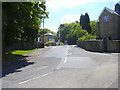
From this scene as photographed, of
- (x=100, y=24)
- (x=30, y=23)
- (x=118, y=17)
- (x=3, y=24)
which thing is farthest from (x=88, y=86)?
(x=100, y=24)

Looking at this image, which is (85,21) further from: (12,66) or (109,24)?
(12,66)

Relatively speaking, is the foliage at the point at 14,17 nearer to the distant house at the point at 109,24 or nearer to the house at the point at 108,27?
the house at the point at 108,27

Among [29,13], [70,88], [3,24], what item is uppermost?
[29,13]

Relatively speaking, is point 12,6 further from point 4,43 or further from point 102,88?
point 102,88

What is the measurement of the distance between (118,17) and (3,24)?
2960 centimetres

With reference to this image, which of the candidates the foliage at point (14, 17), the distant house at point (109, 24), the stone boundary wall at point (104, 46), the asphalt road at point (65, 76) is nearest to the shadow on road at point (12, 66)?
the asphalt road at point (65, 76)

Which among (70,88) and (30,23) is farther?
(30,23)

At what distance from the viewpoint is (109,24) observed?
4222 centimetres

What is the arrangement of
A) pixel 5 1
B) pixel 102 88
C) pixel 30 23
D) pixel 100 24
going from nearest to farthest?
pixel 102 88, pixel 5 1, pixel 30 23, pixel 100 24

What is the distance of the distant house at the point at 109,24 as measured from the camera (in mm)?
41188

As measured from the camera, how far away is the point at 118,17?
41031 millimetres

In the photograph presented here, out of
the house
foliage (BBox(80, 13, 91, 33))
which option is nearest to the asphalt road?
the house

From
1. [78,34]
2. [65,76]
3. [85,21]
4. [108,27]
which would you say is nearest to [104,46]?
[108,27]

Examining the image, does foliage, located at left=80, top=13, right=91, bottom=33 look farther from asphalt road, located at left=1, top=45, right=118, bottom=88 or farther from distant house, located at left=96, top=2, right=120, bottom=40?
asphalt road, located at left=1, top=45, right=118, bottom=88
